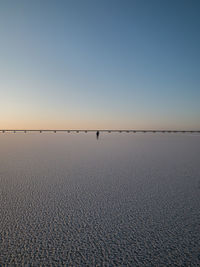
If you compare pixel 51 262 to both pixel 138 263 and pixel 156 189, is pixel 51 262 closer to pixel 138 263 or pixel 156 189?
pixel 138 263

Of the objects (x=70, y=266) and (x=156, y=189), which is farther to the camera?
(x=156, y=189)

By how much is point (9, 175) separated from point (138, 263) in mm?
8057

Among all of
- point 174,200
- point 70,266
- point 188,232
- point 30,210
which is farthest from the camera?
point 174,200

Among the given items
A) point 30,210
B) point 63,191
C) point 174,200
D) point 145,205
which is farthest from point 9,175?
point 174,200

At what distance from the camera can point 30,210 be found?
503cm

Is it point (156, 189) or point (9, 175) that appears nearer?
point (156, 189)

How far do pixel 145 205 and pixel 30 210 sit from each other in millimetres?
3525

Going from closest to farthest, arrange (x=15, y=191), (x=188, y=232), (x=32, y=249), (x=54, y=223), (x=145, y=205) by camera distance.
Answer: (x=32, y=249)
(x=188, y=232)
(x=54, y=223)
(x=145, y=205)
(x=15, y=191)

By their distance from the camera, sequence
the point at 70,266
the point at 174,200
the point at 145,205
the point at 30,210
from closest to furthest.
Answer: the point at 70,266, the point at 30,210, the point at 145,205, the point at 174,200

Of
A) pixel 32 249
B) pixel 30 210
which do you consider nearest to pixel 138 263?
pixel 32 249

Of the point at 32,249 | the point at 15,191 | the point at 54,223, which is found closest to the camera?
the point at 32,249

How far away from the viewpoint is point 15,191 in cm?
666

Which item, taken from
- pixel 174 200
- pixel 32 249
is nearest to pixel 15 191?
pixel 32 249

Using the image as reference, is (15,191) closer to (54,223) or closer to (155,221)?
(54,223)
